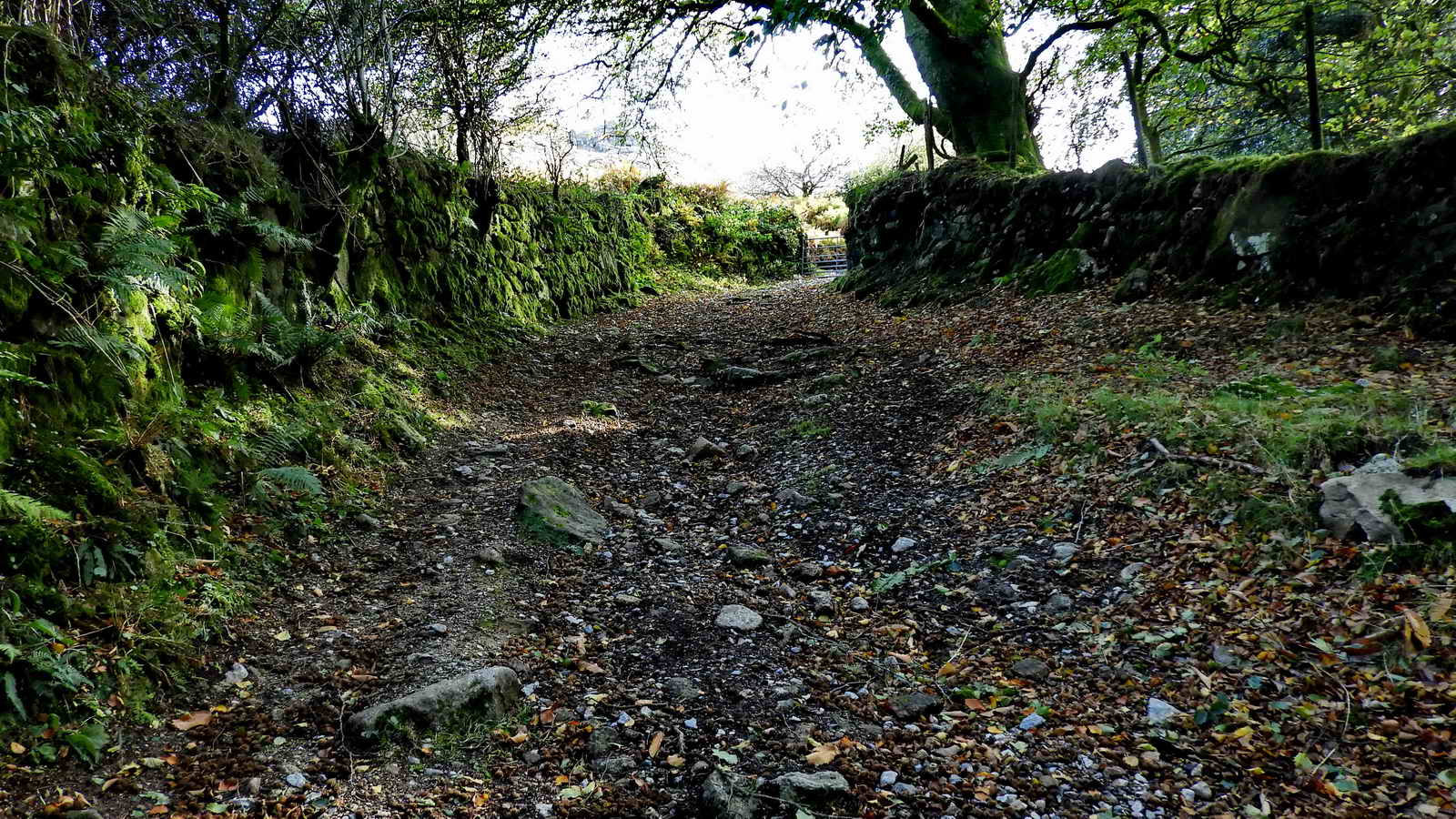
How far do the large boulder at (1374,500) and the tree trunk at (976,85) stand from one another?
8.83m

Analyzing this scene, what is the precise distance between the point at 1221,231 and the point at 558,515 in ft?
22.1

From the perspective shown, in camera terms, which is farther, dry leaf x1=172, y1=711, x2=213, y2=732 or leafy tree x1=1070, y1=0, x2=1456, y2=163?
leafy tree x1=1070, y1=0, x2=1456, y2=163

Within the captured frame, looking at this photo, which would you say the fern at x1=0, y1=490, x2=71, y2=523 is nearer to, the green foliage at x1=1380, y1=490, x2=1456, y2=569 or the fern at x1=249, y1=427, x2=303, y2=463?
the fern at x1=249, y1=427, x2=303, y2=463

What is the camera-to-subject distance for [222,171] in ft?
17.9

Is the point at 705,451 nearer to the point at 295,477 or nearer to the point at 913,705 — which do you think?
the point at 295,477

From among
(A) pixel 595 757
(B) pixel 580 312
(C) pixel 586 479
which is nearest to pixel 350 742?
(A) pixel 595 757

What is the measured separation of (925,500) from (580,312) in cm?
941

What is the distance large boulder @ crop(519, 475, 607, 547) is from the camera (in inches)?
185

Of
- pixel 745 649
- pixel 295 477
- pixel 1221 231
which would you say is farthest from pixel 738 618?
pixel 1221 231

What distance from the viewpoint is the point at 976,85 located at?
37.3 ft

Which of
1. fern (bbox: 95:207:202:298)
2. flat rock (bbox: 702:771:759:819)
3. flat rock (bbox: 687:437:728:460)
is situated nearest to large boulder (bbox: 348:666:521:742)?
flat rock (bbox: 702:771:759:819)

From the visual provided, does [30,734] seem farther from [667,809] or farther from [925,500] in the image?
[925,500]

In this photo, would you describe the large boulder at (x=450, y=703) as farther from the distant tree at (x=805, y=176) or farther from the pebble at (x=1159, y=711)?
the distant tree at (x=805, y=176)

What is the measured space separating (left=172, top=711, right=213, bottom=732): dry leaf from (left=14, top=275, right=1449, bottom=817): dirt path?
3cm
